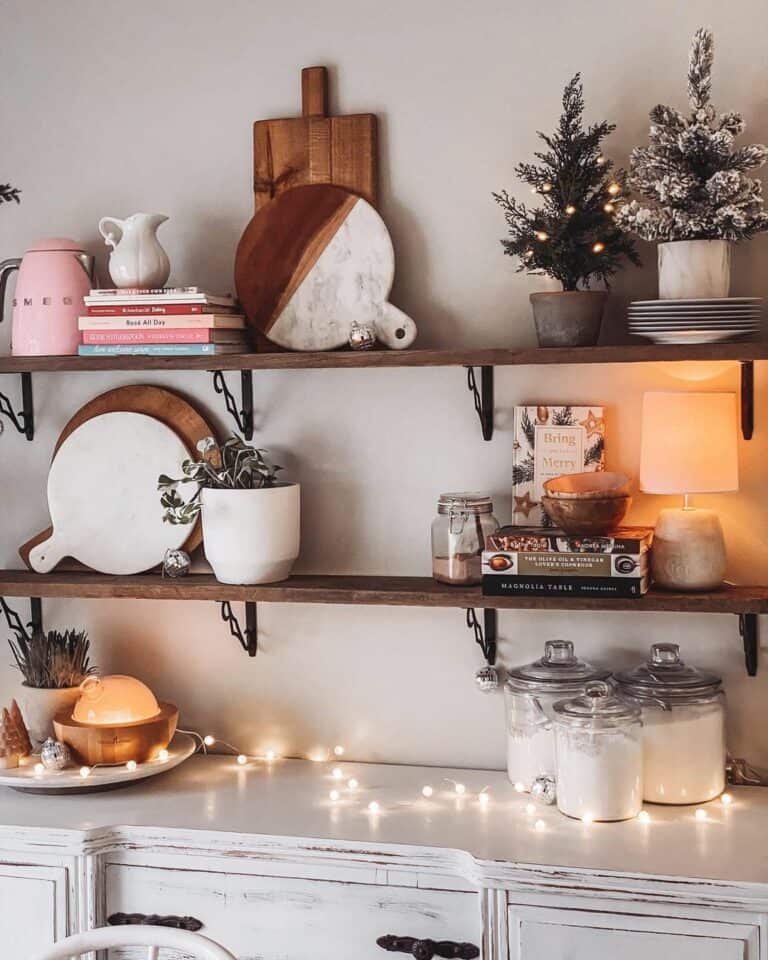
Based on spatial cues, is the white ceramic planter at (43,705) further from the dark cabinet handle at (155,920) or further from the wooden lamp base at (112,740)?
the dark cabinet handle at (155,920)

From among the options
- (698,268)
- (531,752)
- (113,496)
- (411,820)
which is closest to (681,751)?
(531,752)

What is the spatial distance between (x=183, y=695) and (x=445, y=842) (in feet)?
2.56

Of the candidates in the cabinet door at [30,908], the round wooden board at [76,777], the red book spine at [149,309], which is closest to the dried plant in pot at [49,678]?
the round wooden board at [76,777]

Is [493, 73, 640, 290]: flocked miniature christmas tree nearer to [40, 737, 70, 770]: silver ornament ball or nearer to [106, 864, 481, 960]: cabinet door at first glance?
[106, 864, 481, 960]: cabinet door

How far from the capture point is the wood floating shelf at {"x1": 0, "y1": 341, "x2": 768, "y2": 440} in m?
2.03

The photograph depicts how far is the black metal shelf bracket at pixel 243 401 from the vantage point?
2.43 m

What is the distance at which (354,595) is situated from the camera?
2.22 meters

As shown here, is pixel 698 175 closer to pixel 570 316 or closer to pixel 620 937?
pixel 570 316

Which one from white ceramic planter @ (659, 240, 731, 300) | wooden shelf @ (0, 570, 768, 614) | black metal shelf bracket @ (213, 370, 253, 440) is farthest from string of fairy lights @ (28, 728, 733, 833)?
white ceramic planter @ (659, 240, 731, 300)

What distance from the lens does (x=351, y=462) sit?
241 cm

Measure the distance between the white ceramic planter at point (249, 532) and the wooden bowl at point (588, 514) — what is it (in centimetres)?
51

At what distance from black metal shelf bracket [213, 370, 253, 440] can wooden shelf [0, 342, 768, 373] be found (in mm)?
156

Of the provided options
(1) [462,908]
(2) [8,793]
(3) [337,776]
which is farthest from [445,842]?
(2) [8,793]

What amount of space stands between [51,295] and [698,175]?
1250 millimetres
